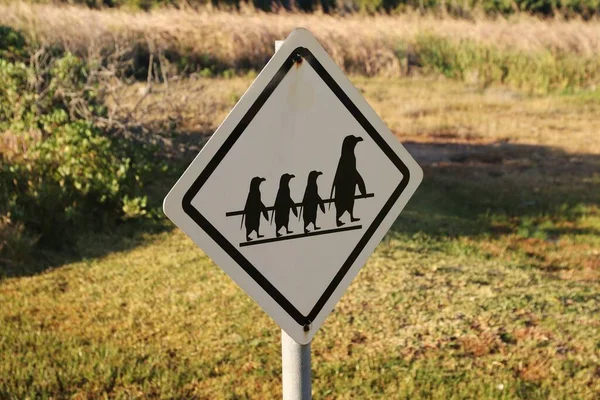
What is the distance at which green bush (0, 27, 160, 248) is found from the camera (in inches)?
264

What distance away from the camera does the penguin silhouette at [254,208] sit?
200 centimetres

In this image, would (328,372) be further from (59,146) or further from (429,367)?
(59,146)

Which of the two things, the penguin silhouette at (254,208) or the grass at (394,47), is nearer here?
the penguin silhouette at (254,208)

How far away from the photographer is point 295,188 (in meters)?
2.07

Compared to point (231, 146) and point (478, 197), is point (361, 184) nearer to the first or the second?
point (231, 146)

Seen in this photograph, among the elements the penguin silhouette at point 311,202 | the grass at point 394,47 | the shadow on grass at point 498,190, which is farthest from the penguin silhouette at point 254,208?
the grass at point 394,47

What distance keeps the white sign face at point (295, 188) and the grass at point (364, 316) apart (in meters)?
2.06

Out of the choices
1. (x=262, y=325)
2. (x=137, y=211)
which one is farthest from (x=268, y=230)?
(x=137, y=211)

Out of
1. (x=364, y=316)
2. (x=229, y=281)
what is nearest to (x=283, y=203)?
(x=364, y=316)

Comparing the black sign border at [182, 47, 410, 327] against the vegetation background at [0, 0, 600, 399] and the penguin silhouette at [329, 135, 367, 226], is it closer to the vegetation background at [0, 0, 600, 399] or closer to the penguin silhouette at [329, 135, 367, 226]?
the penguin silhouette at [329, 135, 367, 226]

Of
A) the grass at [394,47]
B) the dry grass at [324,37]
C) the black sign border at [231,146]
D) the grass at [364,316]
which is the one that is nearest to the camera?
the black sign border at [231,146]

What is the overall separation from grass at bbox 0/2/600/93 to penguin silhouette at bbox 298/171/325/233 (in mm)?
13950

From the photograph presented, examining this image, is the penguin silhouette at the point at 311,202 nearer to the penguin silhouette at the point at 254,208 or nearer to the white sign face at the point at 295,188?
the white sign face at the point at 295,188

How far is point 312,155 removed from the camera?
6.81 ft
